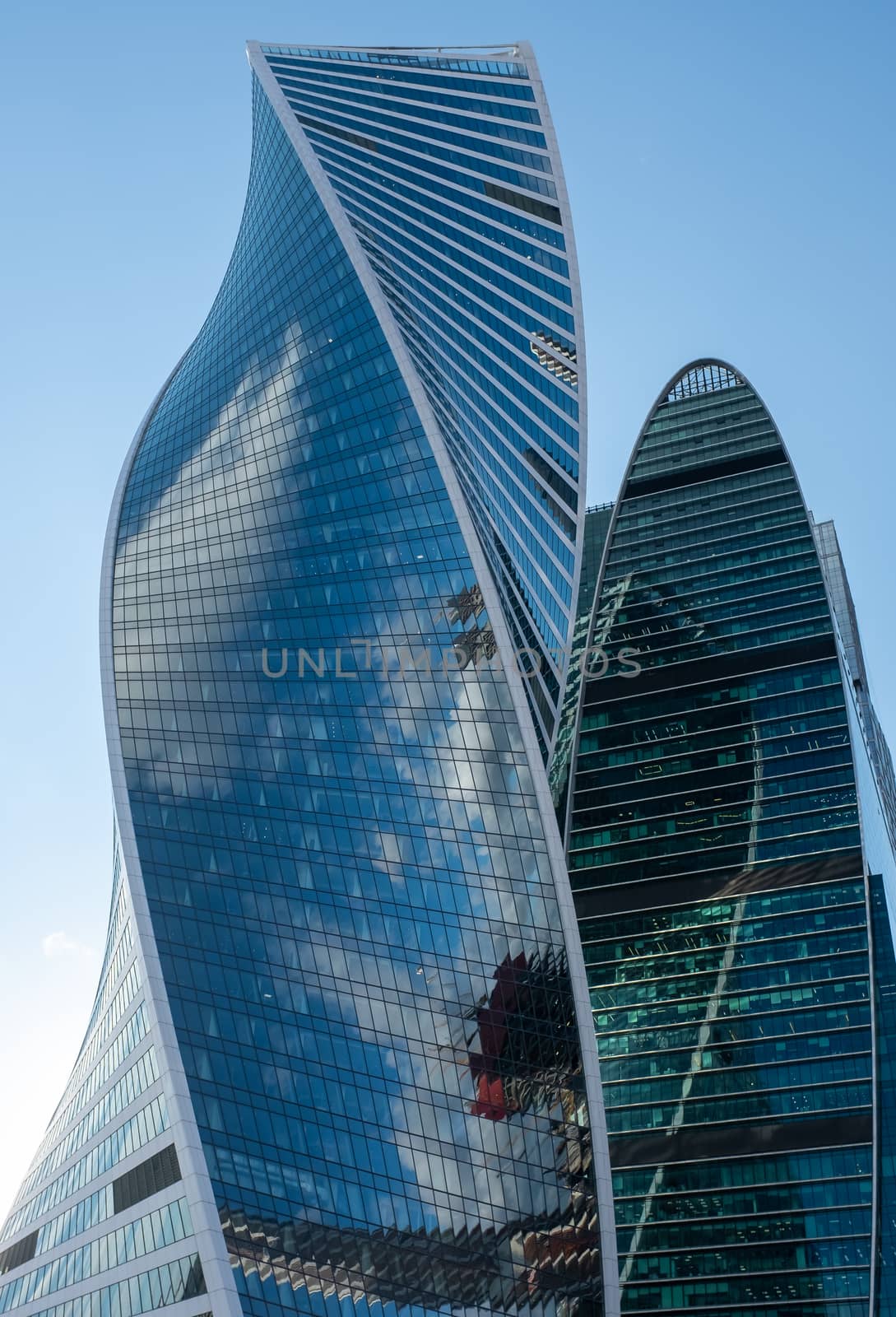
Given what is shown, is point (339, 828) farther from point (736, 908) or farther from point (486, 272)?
point (736, 908)

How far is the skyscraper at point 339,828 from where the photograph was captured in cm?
6525

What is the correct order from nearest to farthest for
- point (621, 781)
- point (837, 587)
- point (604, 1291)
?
point (604, 1291) → point (621, 781) → point (837, 587)

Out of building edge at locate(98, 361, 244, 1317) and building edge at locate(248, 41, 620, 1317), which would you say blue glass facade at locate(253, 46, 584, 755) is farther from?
building edge at locate(98, 361, 244, 1317)

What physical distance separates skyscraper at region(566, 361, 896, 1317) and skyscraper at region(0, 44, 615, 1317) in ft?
174

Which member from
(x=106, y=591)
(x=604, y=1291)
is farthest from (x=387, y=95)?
(x=604, y=1291)

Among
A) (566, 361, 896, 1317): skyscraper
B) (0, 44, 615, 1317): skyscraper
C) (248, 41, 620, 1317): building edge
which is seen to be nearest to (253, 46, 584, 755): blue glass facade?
(0, 44, 615, 1317): skyscraper

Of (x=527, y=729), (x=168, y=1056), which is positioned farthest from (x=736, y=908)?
(x=168, y=1056)

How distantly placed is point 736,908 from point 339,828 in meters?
70.7

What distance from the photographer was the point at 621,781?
147750 millimetres

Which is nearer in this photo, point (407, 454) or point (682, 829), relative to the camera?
point (407, 454)

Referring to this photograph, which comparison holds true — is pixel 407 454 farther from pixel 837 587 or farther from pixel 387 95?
pixel 837 587

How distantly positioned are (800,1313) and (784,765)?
51.0m

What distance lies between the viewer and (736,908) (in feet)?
439

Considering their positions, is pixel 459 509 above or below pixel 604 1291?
above
